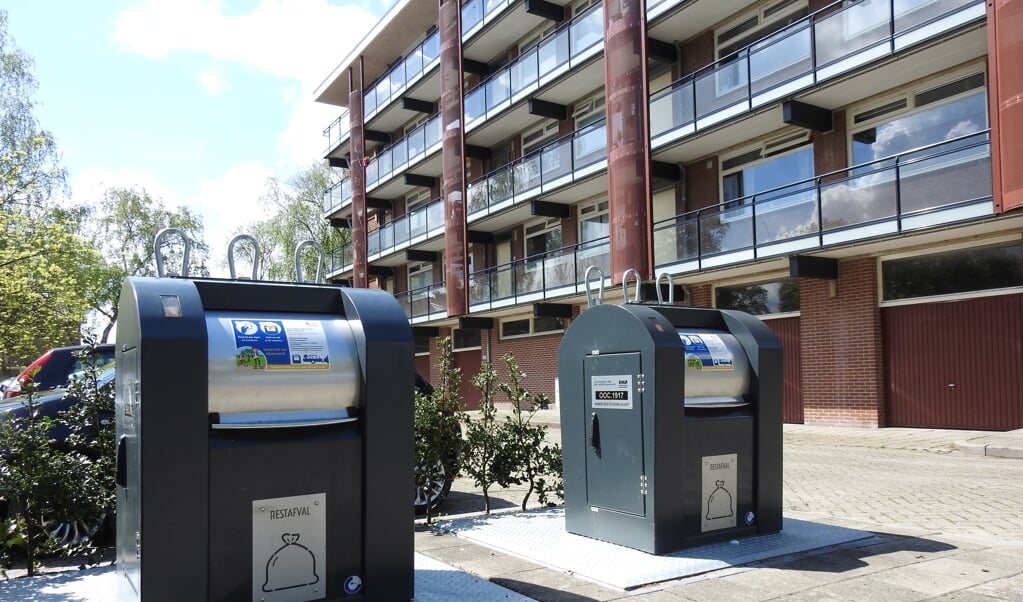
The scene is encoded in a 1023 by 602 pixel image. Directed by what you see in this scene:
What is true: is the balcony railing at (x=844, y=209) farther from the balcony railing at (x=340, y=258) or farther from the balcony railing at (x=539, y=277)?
the balcony railing at (x=340, y=258)

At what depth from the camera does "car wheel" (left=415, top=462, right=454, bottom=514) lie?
6.42 metres

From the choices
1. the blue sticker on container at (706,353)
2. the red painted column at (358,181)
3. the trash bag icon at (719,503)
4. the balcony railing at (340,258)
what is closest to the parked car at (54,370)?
the blue sticker on container at (706,353)

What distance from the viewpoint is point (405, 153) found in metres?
32.3

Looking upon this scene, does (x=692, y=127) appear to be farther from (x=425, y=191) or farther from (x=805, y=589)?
(x=425, y=191)

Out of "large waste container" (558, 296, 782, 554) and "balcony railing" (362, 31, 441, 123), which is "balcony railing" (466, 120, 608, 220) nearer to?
"balcony railing" (362, 31, 441, 123)

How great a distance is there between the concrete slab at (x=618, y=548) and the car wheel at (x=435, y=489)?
331 millimetres

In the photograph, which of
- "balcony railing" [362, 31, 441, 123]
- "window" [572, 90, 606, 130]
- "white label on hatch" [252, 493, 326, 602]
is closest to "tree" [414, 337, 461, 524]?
"white label on hatch" [252, 493, 326, 602]

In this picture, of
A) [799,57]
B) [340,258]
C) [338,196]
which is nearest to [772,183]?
[799,57]

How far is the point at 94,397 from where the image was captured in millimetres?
5461

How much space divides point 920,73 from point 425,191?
74.2ft

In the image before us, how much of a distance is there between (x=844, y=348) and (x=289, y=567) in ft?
47.8

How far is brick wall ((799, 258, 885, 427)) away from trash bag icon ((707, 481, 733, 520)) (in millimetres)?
11492

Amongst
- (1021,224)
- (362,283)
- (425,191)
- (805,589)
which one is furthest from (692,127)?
(362,283)

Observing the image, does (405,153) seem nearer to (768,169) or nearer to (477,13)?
(477,13)
